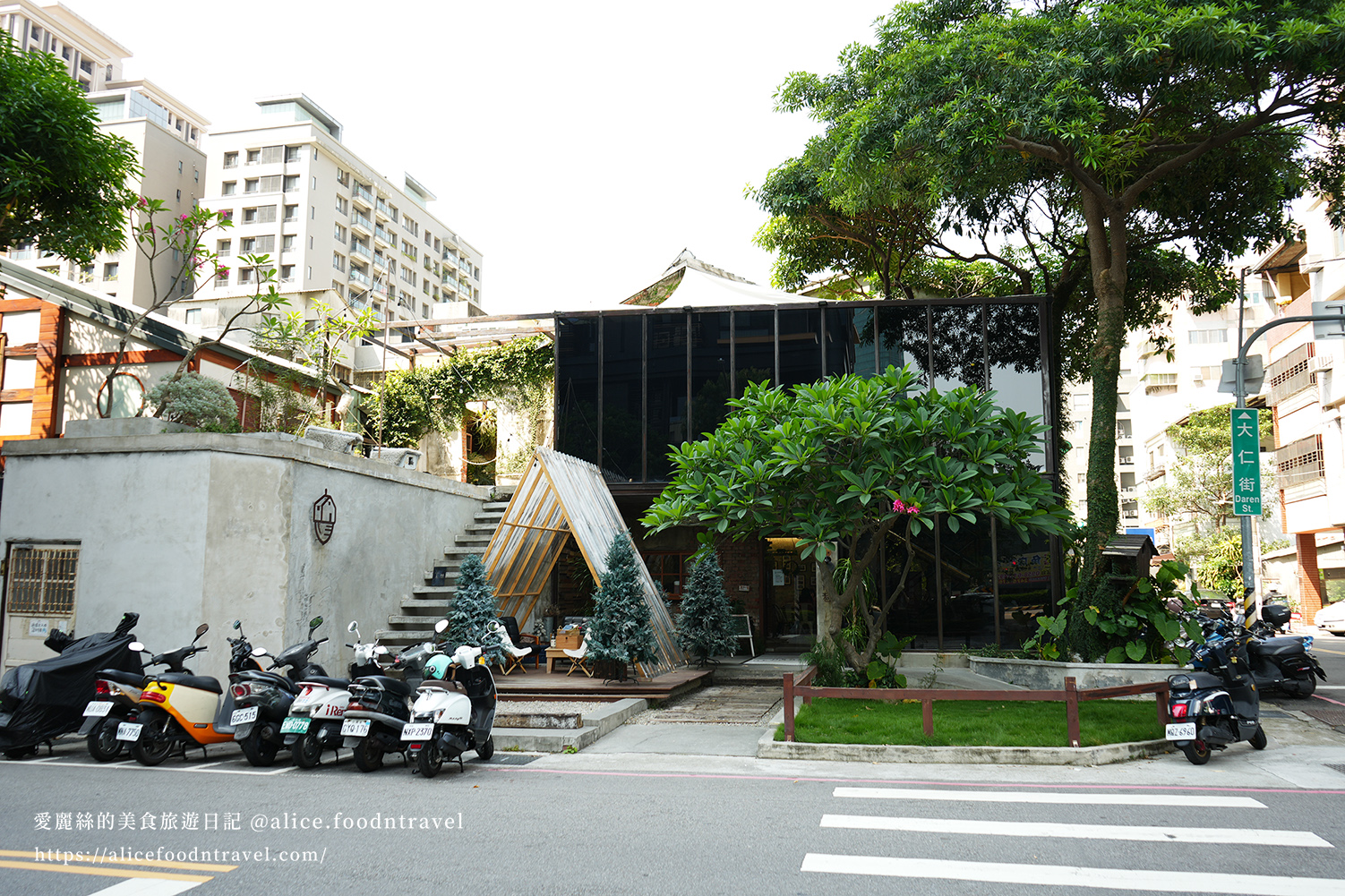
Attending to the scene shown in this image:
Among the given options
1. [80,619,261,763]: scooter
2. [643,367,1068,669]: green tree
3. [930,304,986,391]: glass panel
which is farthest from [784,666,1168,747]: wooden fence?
[930,304,986,391]: glass panel

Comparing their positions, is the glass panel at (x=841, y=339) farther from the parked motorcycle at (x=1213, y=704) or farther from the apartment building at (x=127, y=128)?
the apartment building at (x=127, y=128)

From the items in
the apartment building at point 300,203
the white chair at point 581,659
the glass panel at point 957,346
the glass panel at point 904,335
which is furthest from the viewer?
the apartment building at point 300,203

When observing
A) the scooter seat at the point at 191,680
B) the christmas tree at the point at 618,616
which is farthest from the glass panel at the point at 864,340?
the scooter seat at the point at 191,680

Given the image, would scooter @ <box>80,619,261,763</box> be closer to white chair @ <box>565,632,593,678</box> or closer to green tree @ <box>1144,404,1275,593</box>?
white chair @ <box>565,632,593,678</box>

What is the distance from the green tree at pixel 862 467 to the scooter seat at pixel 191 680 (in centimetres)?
511

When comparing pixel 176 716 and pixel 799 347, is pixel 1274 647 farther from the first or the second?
pixel 176 716

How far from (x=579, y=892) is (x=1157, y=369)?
68.3 m

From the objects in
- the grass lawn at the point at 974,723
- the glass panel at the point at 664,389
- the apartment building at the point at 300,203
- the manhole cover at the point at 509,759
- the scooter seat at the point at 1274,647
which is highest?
the apartment building at the point at 300,203

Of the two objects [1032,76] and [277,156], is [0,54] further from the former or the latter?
[277,156]

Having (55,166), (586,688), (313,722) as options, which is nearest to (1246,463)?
(586,688)

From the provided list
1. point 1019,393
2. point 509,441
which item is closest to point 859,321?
point 1019,393

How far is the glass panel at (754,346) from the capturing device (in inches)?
698

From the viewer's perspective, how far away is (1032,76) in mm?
11570

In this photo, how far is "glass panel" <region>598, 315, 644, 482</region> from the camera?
17844 millimetres
